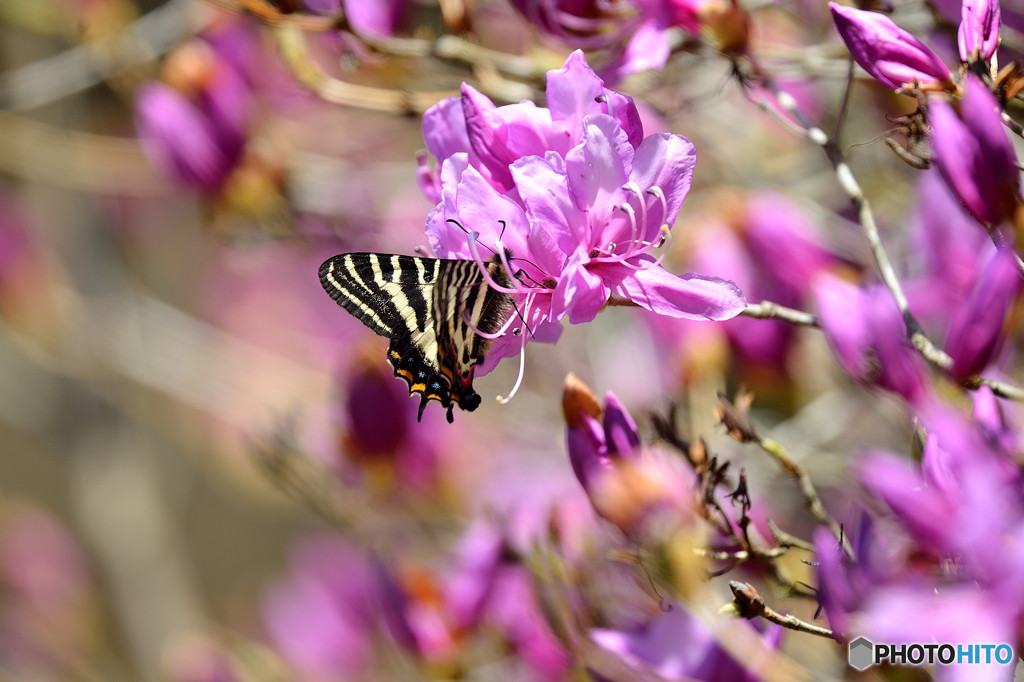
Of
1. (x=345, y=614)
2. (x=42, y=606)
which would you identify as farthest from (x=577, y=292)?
(x=42, y=606)

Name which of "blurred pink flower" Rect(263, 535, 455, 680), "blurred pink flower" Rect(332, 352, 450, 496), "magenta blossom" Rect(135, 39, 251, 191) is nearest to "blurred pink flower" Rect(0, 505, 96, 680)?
"blurred pink flower" Rect(263, 535, 455, 680)

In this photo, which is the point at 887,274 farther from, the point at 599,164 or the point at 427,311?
the point at 427,311

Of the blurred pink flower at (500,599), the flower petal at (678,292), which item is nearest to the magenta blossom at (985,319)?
the flower petal at (678,292)

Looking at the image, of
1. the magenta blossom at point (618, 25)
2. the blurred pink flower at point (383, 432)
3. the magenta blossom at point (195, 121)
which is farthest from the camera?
the magenta blossom at point (195, 121)

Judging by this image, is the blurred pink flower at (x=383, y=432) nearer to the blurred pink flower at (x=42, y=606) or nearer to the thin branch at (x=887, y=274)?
the thin branch at (x=887, y=274)

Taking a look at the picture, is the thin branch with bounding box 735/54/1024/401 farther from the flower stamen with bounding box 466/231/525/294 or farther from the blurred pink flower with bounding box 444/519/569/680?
the blurred pink flower with bounding box 444/519/569/680
